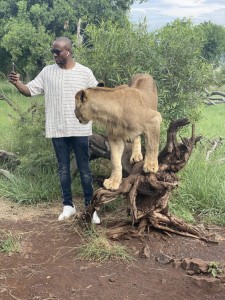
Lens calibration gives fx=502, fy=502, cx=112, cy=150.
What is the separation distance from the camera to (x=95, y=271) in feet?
15.2

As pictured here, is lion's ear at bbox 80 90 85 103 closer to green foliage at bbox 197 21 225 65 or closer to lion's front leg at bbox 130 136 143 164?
lion's front leg at bbox 130 136 143 164

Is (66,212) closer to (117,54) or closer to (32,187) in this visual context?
(32,187)

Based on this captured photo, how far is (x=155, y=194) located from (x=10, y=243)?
5.24 ft

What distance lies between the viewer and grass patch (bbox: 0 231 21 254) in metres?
5.13

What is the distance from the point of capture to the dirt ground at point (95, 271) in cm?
422

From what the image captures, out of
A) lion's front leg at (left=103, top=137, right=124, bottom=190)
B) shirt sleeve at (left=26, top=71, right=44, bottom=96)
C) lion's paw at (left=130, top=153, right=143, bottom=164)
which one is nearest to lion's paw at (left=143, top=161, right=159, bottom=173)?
lion's front leg at (left=103, top=137, right=124, bottom=190)

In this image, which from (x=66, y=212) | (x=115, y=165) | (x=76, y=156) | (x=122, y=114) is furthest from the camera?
(x=66, y=212)

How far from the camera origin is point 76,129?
5.46m

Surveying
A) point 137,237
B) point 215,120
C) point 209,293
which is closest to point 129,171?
point 137,237

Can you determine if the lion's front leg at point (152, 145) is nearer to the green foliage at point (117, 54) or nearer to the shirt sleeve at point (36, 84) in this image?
the shirt sleeve at point (36, 84)

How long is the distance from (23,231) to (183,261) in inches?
77.9

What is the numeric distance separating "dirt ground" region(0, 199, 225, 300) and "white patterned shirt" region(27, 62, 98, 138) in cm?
111

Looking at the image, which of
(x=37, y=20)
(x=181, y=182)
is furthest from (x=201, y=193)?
(x=37, y=20)

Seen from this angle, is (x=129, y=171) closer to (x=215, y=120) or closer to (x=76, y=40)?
(x=76, y=40)
